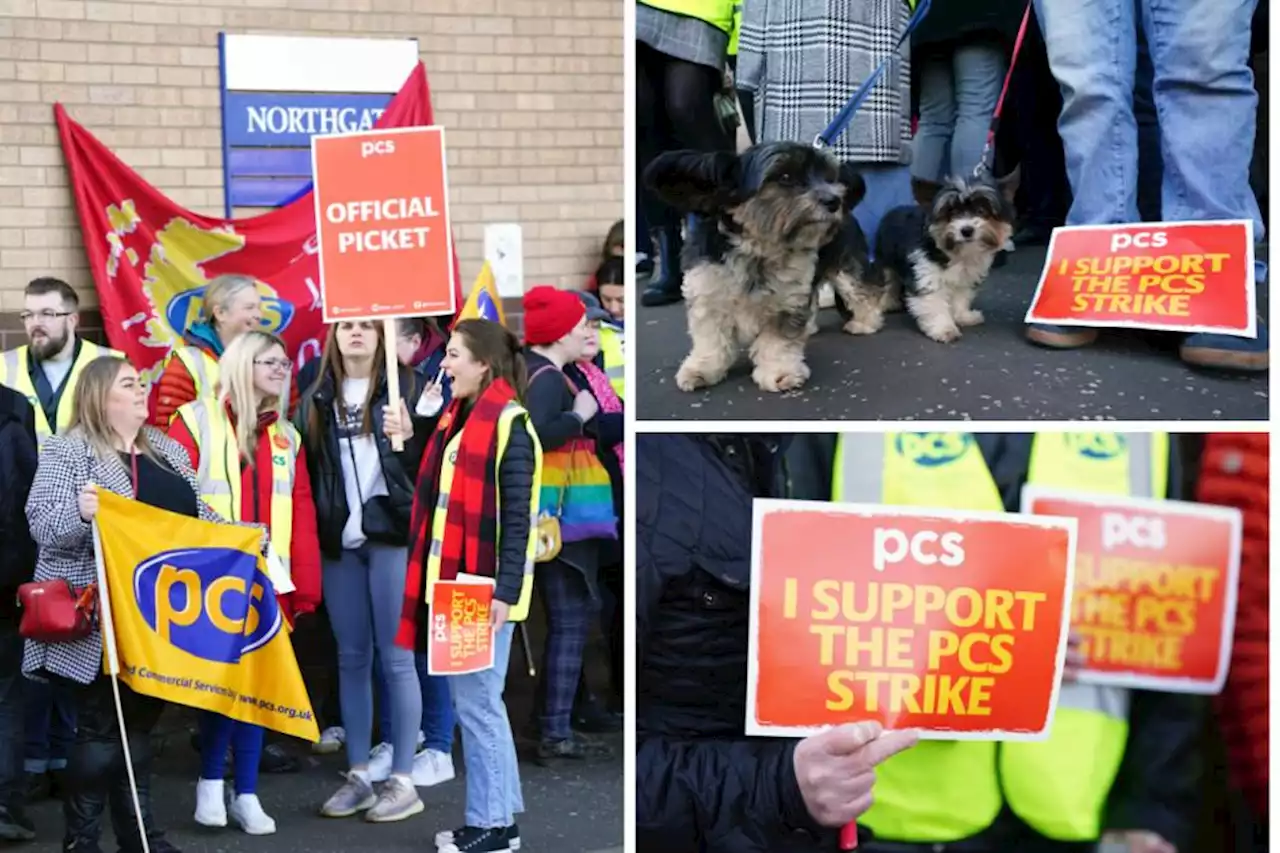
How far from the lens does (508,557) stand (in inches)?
203

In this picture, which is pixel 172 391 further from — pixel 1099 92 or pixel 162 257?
pixel 1099 92

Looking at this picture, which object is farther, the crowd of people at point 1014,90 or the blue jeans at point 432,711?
the blue jeans at point 432,711

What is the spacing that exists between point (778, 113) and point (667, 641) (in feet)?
2.63

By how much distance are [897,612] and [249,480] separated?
141 inches

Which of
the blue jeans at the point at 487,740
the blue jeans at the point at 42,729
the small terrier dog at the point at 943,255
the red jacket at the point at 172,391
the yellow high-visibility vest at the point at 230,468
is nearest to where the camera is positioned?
the small terrier dog at the point at 943,255

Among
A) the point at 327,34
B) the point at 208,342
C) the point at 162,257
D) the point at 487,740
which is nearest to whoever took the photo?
the point at 487,740

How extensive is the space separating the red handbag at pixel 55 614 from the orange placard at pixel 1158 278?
335 centimetres

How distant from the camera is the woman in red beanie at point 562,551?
624cm

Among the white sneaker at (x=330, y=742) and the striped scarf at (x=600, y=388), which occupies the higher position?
the striped scarf at (x=600, y=388)

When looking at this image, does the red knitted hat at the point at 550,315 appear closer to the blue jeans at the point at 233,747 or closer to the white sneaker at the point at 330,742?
the blue jeans at the point at 233,747

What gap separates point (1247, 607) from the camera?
258 centimetres

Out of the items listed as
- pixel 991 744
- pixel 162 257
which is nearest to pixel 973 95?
pixel 991 744

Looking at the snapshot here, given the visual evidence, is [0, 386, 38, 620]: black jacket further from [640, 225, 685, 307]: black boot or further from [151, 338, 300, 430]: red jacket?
[640, 225, 685, 307]: black boot

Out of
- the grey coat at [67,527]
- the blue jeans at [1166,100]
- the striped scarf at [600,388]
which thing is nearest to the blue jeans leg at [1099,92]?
the blue jeans at [1166,100]
